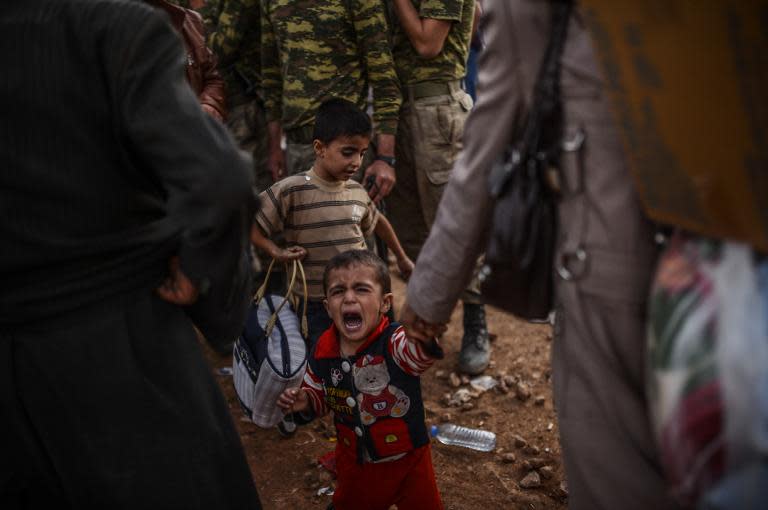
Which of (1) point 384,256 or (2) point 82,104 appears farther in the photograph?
(1) point 384,256

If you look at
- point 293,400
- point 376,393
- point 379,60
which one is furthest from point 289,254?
point 379,60

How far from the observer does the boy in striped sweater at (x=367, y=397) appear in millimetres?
2473

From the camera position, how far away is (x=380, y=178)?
367cm

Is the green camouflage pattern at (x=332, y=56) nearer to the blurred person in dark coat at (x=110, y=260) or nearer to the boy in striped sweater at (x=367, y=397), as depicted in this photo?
the boy in striped sweater at (x=367, y=397)

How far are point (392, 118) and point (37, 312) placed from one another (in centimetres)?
257

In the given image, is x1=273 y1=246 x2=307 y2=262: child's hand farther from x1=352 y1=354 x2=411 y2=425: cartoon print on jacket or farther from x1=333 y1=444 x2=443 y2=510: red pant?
x1=333 y1=444 x2=443 y2=510: red pant

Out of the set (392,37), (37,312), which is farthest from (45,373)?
(392,37)

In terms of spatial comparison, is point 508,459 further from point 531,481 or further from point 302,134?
point 302,134

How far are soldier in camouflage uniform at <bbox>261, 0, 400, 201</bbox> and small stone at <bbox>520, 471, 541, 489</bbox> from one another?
5.30ft

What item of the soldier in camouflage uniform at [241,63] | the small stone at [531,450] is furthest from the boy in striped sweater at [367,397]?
the soldier in camouflage uniform at [241,63]

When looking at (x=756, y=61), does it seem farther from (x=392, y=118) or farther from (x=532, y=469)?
(x=392, y=118)

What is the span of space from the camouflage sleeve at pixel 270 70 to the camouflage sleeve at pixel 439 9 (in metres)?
0.88

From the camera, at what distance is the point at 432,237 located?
168cm

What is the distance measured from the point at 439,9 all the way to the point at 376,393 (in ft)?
7.50
